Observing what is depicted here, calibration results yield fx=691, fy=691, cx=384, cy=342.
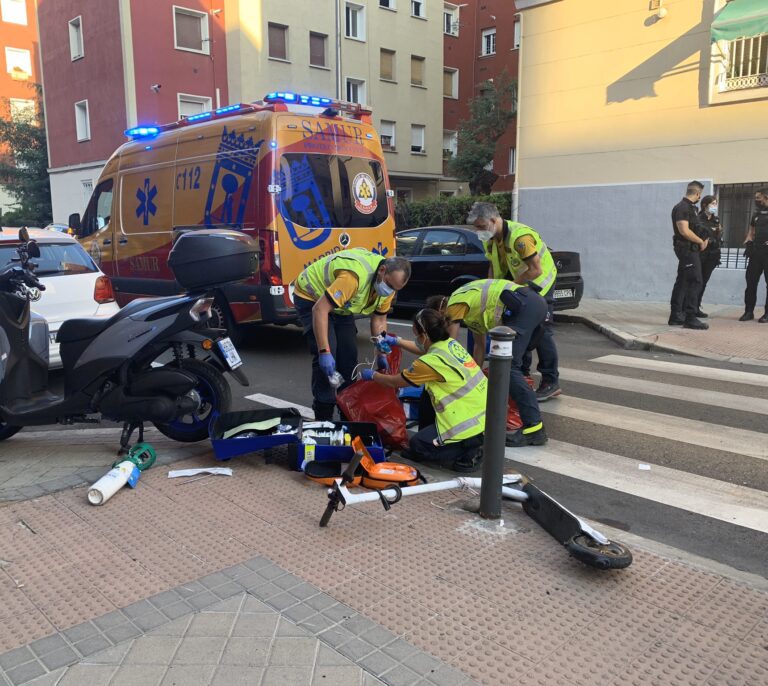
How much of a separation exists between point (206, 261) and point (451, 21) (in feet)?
114

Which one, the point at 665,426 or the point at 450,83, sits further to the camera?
the point at 450,83

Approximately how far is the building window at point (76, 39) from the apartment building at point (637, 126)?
19.5m

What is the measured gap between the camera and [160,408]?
436 cm

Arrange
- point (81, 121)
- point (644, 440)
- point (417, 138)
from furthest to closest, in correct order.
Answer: point (417, 138), point (81, 121), point (644, 440)

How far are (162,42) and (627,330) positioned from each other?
21.5m

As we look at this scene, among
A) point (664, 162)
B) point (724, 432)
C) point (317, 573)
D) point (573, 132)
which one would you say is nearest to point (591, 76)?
point (573, 132)

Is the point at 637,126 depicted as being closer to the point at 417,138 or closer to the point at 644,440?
the point at 644,440

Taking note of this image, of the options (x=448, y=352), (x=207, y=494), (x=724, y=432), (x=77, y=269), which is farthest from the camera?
(x=77, y=269)

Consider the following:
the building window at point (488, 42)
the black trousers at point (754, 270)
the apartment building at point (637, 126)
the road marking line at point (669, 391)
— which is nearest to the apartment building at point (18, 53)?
the building window at point (488, 42)

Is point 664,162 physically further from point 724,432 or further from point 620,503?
point 620,503

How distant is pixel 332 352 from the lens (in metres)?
4.93

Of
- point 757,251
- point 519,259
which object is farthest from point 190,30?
point 519,259

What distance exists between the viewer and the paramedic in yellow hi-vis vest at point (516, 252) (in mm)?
5746

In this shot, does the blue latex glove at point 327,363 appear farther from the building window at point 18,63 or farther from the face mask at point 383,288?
the building window at point 18,63
